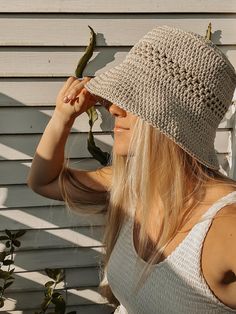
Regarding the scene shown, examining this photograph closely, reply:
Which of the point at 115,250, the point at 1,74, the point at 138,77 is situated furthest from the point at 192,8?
the point at 115,250

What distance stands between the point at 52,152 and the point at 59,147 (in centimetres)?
4

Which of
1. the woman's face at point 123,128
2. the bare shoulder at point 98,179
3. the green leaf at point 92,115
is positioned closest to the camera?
the woman's face at point 123,128

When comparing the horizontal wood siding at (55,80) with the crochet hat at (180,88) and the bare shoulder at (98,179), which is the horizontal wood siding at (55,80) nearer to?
the bare shoulder at (98,179)

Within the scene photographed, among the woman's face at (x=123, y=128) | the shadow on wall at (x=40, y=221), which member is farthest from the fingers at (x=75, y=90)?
the shadow on wall at (x=40, y=221)

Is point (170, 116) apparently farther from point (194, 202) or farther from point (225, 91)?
point (194, 202)

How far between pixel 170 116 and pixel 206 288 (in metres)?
0.54

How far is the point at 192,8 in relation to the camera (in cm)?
265

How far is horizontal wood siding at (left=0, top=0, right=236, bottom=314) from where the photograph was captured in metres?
2.56

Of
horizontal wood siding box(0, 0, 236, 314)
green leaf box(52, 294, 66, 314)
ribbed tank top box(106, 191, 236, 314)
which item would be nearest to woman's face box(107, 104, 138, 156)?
ribbed tank top box(106, 191, 236, 314)

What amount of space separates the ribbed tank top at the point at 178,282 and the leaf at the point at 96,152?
953 millimetres

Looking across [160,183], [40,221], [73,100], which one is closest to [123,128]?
[160,183]

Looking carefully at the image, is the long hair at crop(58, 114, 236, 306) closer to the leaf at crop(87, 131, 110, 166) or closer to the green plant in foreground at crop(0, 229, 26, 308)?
the leaf at crop(87, 131, 110, 166)

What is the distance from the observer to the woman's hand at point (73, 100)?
2113 mm

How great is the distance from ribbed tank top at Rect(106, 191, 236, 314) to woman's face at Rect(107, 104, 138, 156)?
35 cm
